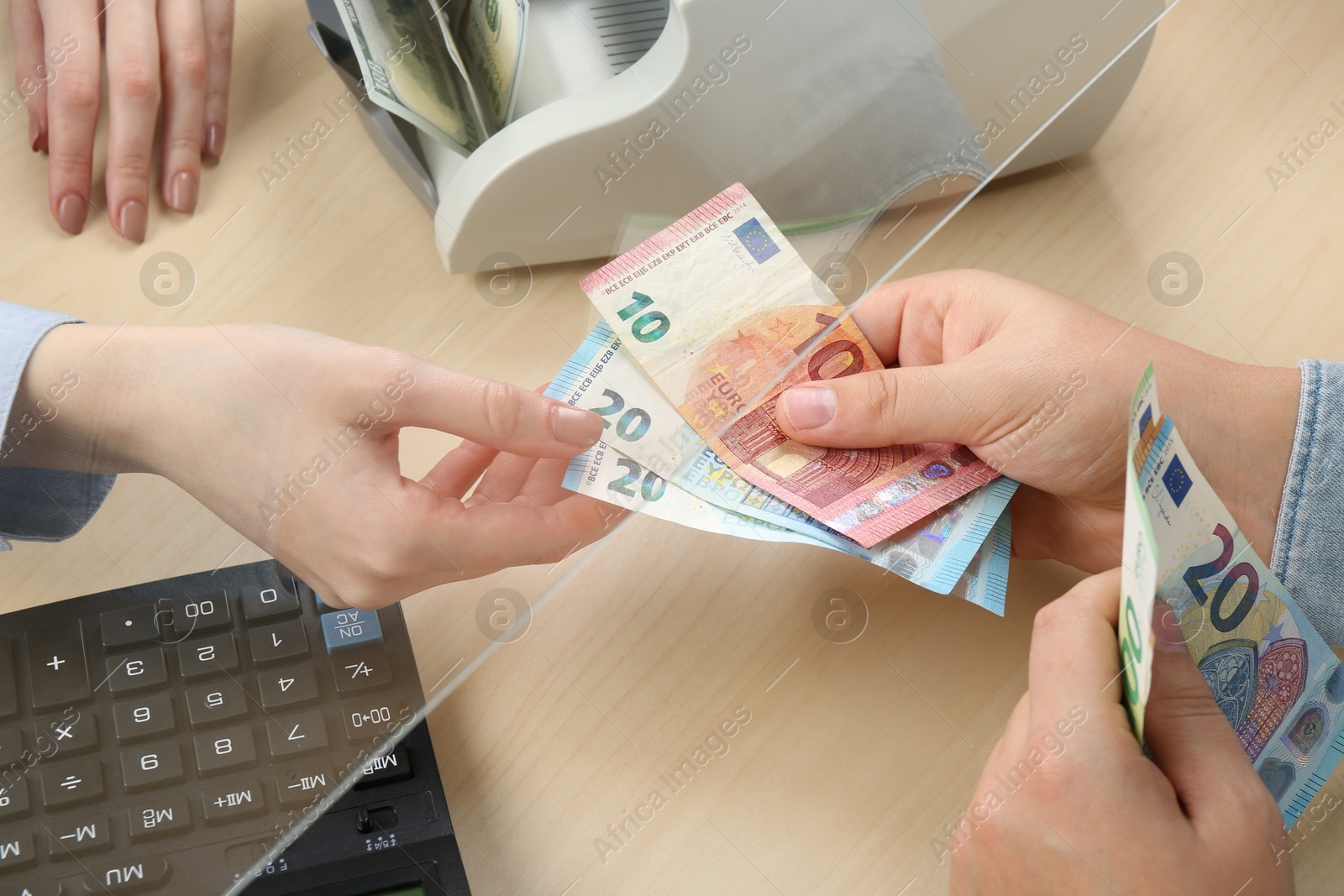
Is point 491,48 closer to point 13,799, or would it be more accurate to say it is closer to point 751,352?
point 751,352

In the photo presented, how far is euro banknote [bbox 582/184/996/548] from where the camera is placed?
0.60 meters

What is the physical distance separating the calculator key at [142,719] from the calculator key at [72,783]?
2 centimetres

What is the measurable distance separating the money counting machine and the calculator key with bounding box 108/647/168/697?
339mm

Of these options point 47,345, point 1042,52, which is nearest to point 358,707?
point 47,345

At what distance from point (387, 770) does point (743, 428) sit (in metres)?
0.30

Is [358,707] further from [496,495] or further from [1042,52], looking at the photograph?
[1042,52]

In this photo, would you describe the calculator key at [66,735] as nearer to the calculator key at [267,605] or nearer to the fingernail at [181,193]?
the calculator key at [267,605]

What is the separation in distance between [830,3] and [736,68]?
72 millimetres

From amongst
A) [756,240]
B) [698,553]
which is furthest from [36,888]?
[756,240]

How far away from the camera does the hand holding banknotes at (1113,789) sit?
46 centimetres

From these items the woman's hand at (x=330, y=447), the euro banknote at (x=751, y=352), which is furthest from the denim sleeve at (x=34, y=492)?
the euro banknote at (x=751, y=352)

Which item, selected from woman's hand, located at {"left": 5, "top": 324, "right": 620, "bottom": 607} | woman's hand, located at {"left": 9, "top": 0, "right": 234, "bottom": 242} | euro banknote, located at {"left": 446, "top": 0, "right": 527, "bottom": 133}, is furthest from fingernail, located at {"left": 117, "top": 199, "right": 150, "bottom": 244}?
euro banknote, located at {"left": 446, "top": 0, "right": 527, "bottom": 133}

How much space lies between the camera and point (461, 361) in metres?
0.62

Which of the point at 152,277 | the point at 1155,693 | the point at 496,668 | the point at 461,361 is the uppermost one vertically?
the point at 152,277
